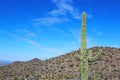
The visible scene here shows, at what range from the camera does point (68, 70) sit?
36906mm

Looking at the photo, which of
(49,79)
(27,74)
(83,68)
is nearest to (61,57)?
(27,74)

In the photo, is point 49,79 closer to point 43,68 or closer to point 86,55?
point 43,68

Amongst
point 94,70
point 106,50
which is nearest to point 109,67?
point 94,70

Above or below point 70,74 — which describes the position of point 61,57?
above

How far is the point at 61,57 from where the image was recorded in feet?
149

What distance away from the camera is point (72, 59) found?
4206 centimetres

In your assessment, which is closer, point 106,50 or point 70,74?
point 70,74

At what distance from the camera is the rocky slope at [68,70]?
107 ft

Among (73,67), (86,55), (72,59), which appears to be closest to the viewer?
(86,55)

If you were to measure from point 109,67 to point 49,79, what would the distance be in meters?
9.45

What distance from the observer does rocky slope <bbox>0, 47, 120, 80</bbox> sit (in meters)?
32.6

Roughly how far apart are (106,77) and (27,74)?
10.3 m

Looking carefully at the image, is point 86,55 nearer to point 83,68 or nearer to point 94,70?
point 83,68

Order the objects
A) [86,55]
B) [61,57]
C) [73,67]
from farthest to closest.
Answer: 1. [61,57]
2. [73,67]
3. [86,55]
